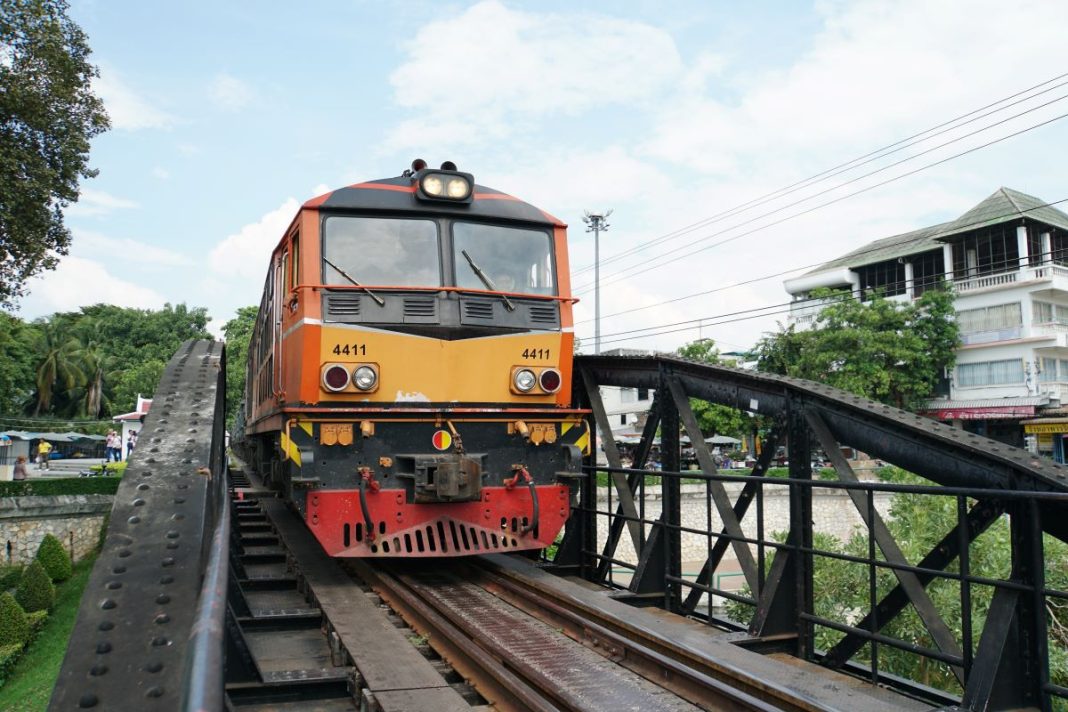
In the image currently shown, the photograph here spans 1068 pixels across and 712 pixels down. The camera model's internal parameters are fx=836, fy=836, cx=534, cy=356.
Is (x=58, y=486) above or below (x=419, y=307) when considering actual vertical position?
below

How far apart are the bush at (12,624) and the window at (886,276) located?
1474 inches

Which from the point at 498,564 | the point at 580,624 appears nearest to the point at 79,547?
the point at 498,564

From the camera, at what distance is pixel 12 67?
17.1 m

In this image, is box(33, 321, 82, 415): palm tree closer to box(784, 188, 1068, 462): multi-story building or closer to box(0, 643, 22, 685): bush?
box(0, 643, 22, 685): bush

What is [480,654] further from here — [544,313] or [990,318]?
[990,318]

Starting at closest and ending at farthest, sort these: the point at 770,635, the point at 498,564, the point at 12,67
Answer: the point at 770,635, the point at 498,564, the point at 12,67

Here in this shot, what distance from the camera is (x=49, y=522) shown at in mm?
24531

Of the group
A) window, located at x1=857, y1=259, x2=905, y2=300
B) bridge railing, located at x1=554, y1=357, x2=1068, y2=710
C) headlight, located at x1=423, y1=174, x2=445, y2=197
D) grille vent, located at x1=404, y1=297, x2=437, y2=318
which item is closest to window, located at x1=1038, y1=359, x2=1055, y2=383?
window, located at x1=857, y1=259, x2=905, y2=300

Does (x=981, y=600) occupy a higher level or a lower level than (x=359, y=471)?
lower

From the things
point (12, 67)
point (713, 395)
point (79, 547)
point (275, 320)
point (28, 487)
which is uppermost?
point (12, 67)

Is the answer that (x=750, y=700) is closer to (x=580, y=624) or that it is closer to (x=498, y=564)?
(x=580, y=624)

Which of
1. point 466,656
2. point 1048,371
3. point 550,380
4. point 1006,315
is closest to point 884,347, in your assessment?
point 1006,315

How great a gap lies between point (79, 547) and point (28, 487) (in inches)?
93.1

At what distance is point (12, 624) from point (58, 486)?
304 inches
